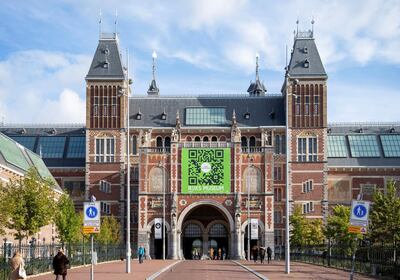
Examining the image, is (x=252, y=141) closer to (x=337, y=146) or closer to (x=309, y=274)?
(x=337, y=146)

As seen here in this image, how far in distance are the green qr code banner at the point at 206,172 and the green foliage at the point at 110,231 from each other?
963 cm

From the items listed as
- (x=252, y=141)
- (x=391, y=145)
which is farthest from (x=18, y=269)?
(x=391, y=145)

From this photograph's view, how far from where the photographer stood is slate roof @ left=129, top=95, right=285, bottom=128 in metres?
108

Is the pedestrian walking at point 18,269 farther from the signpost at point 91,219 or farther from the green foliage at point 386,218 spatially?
the green foliage at point 386,218

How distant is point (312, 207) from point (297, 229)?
31.4 ft

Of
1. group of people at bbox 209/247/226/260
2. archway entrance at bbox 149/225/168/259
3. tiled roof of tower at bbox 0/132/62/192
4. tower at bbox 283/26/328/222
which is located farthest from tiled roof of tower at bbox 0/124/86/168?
tower at bbox 283/26/328/222

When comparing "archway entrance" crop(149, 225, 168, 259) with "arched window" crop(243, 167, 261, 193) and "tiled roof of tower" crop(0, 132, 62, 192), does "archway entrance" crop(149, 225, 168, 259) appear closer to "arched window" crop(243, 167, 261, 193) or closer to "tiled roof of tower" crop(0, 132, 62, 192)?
"arched window" crop(243, 167, 261, 193)

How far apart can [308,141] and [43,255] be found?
197 feet

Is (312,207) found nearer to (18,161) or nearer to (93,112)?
(93,112)

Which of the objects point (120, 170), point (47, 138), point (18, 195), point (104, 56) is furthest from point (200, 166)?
point (18, 195)

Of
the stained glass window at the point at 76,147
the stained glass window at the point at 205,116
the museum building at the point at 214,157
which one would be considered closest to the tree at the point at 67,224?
the museum building at the point at 214,157

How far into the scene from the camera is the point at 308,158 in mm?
103562

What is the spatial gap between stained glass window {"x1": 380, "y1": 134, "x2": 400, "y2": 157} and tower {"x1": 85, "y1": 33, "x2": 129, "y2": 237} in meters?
37.1

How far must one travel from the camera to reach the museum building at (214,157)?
98438 millimetres
